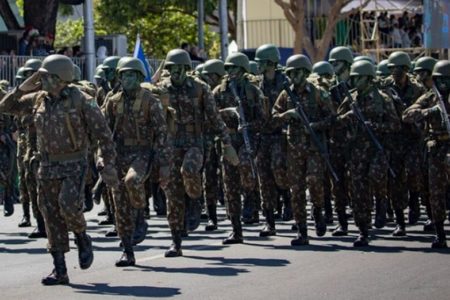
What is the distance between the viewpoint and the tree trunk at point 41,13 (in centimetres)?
3259

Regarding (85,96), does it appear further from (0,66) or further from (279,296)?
(0,66)

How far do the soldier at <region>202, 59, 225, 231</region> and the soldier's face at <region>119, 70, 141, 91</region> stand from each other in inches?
149

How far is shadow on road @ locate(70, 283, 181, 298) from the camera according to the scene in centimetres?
1201

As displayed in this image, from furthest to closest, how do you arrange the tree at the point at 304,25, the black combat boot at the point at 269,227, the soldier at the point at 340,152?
the tree at the point at 304,25, the soldier at the point at 340,152, the black combat boot at the point at 269,227

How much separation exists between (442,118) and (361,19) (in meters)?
25.1

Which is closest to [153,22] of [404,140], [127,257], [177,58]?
[404,140]

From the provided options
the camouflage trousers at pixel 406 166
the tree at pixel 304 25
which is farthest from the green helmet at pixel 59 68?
the tree at pixel 304 25

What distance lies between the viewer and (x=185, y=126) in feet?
50.1

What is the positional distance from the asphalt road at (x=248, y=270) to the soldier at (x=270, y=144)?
25.9 inches

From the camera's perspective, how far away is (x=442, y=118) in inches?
585

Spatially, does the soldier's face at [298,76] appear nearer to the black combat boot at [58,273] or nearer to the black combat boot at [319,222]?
the black combat boot at [319,222]

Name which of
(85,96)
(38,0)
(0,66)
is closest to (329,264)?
(85,96)

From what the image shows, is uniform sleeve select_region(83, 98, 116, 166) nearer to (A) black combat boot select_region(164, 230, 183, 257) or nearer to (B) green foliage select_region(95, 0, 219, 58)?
(A) black combat boot select_region(164, 230, 183, 257)

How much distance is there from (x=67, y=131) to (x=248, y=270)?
7.39 feet
